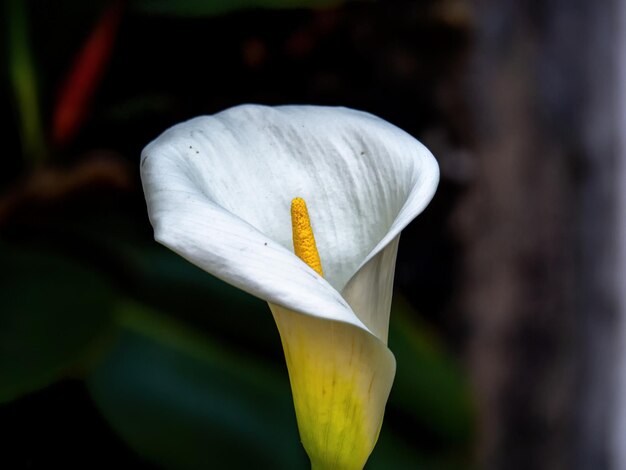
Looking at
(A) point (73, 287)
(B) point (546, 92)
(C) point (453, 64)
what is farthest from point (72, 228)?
(B) point (546, 92)

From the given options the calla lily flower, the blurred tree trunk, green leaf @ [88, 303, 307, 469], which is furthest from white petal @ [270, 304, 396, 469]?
the blurred tree trunk

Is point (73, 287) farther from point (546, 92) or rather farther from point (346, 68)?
point (546, 92)

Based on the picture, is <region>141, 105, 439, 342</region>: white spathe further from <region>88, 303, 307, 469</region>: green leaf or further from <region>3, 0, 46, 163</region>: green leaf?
<region>3, 0, 46, 163</region>: green leaf

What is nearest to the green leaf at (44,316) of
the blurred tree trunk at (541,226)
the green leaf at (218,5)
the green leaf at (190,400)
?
the green leaf at (190,400)

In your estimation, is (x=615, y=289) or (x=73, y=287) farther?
(x=615, y=289)

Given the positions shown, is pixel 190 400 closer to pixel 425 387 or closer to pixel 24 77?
pixel 425 387

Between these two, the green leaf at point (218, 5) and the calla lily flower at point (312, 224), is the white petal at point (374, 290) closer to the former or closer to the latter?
the calla lily flower at point (312, 224)

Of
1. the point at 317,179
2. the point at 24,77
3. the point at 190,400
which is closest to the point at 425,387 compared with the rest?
the point at 190,400
